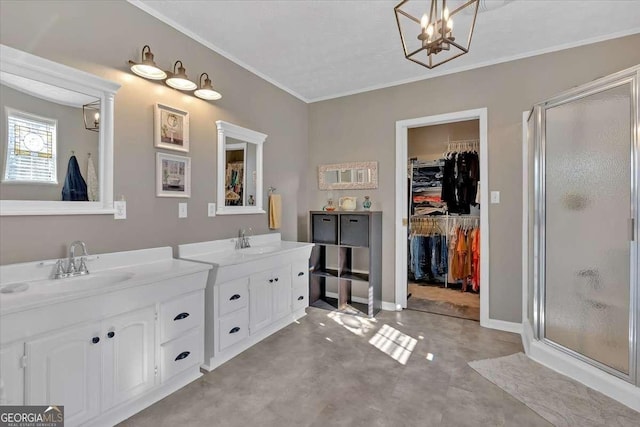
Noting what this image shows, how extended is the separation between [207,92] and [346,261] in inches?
94.1

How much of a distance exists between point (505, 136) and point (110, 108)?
334cm

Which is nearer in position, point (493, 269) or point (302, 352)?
point (302, 352)

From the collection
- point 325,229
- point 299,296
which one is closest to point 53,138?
point 299,296

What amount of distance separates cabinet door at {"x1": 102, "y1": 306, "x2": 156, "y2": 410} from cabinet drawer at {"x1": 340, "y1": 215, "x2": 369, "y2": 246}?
2.12 metres

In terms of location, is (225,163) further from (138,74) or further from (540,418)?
(540,418)

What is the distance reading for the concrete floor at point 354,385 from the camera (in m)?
1.71

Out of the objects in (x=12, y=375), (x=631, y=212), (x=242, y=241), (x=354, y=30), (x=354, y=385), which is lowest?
(x=354, y=385)

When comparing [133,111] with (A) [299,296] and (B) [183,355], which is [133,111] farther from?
(A) [299,296]

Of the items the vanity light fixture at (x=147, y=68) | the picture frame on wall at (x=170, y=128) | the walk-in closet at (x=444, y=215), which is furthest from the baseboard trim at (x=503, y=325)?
the vanity light fixture at (x=147, y=68)

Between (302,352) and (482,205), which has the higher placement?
(482,205)

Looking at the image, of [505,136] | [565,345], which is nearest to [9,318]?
[565,345]

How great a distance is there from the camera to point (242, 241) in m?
2.96

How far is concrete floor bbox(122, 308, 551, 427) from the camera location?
5.62ft

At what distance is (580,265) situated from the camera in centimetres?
220
